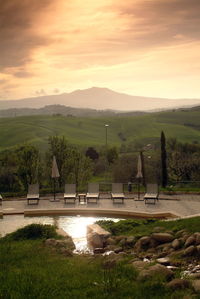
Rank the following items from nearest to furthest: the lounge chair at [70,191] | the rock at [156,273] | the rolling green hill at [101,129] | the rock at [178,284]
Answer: the rock at [178,284] → the rock at [156,273] → the lounge chair at [70,191] → the rolling green hill at [101,129]

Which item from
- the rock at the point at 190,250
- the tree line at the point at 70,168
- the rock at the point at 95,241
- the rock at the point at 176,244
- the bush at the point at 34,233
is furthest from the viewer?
the tree line at the point at 70,168

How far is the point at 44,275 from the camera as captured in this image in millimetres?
7992

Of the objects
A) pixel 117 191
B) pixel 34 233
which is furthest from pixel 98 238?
pixel 117 191

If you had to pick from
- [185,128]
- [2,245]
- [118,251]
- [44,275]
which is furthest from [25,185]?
[185,128]

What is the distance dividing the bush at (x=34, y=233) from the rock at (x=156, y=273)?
522 cm

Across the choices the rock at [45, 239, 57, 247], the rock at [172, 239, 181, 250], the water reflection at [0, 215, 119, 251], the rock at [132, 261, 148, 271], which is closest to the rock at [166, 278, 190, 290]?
the rock at [132, 261, 148, 271]

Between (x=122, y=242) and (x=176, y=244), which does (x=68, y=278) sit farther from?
(x=122, y=242)

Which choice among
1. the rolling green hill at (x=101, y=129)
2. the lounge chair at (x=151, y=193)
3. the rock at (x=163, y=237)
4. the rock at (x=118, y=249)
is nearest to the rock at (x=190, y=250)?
the rock at (x=163, y=237)

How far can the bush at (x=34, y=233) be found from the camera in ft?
40.3

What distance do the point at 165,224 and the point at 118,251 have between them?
2.35 meters

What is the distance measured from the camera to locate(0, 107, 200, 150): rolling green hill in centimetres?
9094

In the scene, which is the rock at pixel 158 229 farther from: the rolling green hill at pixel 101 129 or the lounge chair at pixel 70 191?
the rolling green hill at pixel 101 129

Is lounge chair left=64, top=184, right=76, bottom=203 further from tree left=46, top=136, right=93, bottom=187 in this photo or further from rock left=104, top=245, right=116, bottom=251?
rock left=104, top=245, right=116, bottom=251

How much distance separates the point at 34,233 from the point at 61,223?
11.3 ft
